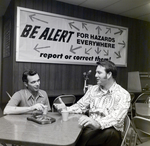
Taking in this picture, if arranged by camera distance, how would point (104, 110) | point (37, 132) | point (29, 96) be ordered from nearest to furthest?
point (37, 132) → point (104, 110) → point (29, 96)

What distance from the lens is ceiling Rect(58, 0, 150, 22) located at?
3654mm

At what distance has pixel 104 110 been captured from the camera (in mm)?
1757

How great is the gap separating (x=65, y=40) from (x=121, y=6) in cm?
152

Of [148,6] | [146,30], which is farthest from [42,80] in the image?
[146,30]

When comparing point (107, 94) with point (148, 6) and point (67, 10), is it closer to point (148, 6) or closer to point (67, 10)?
point (67, 10)

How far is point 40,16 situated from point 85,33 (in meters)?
1.11

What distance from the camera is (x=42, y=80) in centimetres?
358

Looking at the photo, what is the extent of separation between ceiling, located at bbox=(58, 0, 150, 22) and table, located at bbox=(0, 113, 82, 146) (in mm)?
2965

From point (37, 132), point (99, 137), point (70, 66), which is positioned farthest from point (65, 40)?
point (37, 132)

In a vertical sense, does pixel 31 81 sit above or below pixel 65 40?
below

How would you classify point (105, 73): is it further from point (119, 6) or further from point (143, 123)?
point (119, 6)

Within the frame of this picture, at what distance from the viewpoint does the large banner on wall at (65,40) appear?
332 cm

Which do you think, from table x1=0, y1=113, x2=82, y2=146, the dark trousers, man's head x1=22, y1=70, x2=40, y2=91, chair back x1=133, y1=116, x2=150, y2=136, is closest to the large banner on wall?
man's head x1=22, y1=70, x2=40, y2=91

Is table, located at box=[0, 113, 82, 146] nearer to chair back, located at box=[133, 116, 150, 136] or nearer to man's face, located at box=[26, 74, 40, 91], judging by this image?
man's face, located at box=[26, 74, 40, 91]
